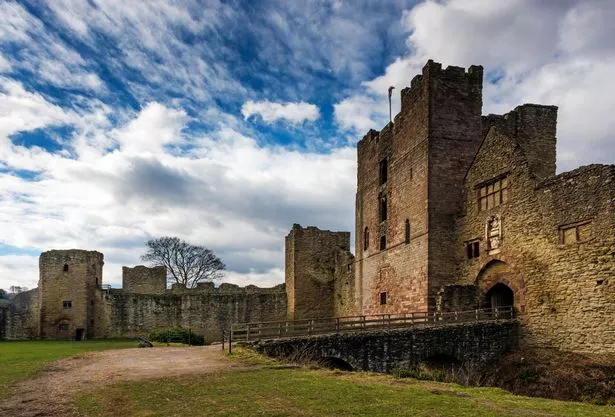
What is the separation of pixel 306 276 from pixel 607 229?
24847mm

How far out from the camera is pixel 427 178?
2745 cm

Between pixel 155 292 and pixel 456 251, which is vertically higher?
pixel 456 251

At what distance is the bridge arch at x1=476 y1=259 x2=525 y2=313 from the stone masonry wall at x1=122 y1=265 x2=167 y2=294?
1099 inches

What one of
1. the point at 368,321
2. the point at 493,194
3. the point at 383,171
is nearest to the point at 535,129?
the point at 493,194

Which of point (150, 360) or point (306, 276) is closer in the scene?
point (150, 360)

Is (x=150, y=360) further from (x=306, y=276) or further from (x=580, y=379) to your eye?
(x=306, y=276)

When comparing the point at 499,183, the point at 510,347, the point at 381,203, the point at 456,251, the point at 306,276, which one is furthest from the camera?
the point at 306,276

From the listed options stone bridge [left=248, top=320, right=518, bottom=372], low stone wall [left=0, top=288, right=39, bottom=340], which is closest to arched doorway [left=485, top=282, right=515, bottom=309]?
stone bridge [left=248, top=320, right=518, bottom=372]

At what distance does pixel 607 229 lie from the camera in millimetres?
18547

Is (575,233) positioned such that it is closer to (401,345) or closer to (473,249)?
(473,249)

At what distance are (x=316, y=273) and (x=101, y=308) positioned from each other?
16117mm

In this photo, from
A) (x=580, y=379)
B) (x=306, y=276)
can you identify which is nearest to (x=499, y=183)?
(x=580, y=379)

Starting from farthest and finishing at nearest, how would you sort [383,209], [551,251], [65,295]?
[65,295], [383,209], [551,251]

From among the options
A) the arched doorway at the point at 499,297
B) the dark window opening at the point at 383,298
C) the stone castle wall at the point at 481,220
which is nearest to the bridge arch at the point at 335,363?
the stone castle wall at the point at 481,220
